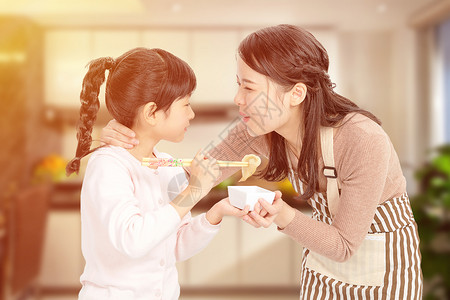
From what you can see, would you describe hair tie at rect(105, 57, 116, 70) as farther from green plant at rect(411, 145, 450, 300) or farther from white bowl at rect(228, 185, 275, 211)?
green plant at rect(411, 145, 450, 300)

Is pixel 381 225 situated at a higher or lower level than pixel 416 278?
higher

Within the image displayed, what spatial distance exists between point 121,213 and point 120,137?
20 centimetres

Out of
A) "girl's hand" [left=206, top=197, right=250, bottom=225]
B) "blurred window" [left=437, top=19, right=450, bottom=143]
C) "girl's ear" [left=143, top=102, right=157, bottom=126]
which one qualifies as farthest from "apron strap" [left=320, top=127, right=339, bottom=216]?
"blurred window" [left=437, top=19, right=450, bottom=143]

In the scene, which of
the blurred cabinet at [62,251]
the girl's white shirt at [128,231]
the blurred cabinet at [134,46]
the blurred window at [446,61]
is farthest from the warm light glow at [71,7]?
the girl's white shirt at [128,231]

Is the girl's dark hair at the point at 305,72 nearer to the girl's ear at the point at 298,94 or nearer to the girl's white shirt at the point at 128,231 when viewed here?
the girl's ear at the point at 298,94

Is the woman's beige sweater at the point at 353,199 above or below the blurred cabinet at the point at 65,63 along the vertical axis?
below

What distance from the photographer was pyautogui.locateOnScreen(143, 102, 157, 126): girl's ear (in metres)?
0.96

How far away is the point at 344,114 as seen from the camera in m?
1.08

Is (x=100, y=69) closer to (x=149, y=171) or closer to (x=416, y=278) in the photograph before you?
(x=149, y=171)

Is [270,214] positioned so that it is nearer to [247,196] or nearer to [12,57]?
[247,196]

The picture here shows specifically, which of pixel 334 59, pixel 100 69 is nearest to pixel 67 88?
pixel 334 59

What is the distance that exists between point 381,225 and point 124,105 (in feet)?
2.08

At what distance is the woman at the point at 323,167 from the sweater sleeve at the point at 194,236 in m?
0.12

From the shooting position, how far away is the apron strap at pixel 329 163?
1.05 meters
